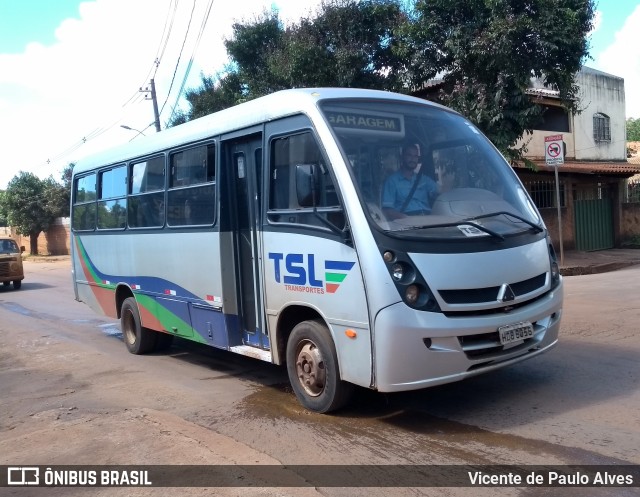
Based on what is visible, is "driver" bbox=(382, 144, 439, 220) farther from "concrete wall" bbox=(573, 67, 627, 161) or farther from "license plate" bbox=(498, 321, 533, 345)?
"concrete wall" bbox=(573, 67, 627, 161)

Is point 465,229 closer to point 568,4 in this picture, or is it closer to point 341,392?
point 341,392

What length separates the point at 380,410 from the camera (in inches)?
216

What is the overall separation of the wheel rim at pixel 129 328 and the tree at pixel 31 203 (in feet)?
117

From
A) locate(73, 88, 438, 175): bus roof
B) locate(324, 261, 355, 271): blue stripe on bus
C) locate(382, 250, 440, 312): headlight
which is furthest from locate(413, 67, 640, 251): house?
locate(382, 250, 440, 312): headlight

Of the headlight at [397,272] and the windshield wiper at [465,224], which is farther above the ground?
the windshield wiper at [465,224]

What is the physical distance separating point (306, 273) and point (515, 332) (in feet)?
5.81

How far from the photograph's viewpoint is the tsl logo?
194 inches

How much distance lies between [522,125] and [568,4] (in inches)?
109

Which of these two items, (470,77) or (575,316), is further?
(470,77)

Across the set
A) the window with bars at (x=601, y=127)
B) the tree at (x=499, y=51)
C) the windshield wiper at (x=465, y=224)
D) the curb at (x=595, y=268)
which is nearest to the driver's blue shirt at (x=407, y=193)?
the windshield wiper at (x=465, y=224)

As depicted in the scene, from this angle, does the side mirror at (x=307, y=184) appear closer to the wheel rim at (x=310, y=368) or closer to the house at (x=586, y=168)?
the wheel rim at (x=310, y=368)

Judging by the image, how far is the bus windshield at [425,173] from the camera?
490 centimetres

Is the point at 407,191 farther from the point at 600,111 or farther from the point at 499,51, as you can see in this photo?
the point at 600,111

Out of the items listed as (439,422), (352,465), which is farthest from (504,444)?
(352,465)
